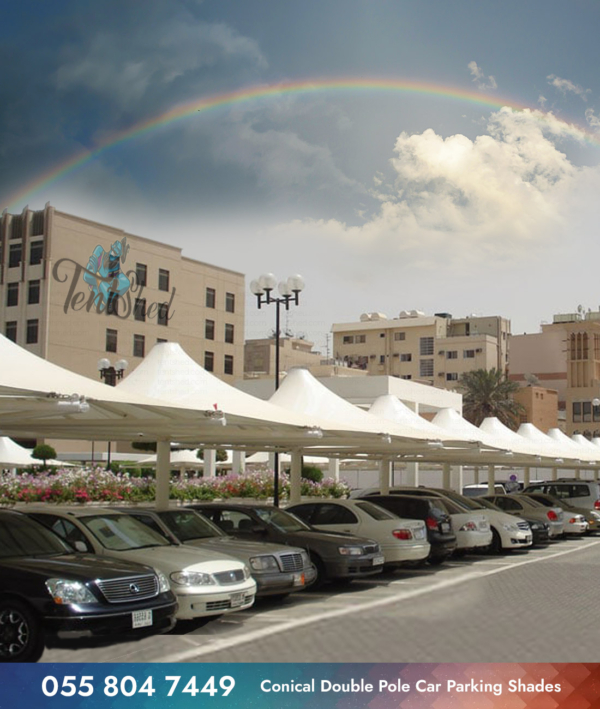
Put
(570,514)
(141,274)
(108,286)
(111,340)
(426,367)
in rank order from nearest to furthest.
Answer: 1. (570,514)
2. (108,286)
3. (111,340)
4. (141,274)
5. (426,367)

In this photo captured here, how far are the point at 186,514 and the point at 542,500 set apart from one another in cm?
1786

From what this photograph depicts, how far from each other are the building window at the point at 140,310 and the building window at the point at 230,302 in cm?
1011

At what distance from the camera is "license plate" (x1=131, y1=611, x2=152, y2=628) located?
964cm

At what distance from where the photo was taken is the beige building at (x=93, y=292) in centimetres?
6231

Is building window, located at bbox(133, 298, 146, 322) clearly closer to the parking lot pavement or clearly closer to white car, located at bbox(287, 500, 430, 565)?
white car, located at bbox(287, 500, 430, 565)

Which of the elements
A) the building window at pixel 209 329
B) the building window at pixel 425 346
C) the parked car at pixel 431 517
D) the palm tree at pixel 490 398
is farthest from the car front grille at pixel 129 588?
the building window at pixel 425 346

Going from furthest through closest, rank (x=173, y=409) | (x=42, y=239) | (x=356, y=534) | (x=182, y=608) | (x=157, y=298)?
1. (x=157, y=298)
2. (x=42, y=239)
3. (x=356, y=534)
4. (x=173, y=409)
5. (x=182, y=608)

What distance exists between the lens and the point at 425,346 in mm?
106375

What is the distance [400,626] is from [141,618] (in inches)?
134

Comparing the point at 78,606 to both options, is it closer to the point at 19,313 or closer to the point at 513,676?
the point at 513,676

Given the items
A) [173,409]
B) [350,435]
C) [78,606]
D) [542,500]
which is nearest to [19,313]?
[542,500]

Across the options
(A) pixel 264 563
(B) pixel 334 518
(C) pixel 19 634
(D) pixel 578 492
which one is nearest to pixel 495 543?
(B) pixel 334 518

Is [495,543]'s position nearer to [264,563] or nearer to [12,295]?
[264,563]

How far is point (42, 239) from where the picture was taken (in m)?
61.3
